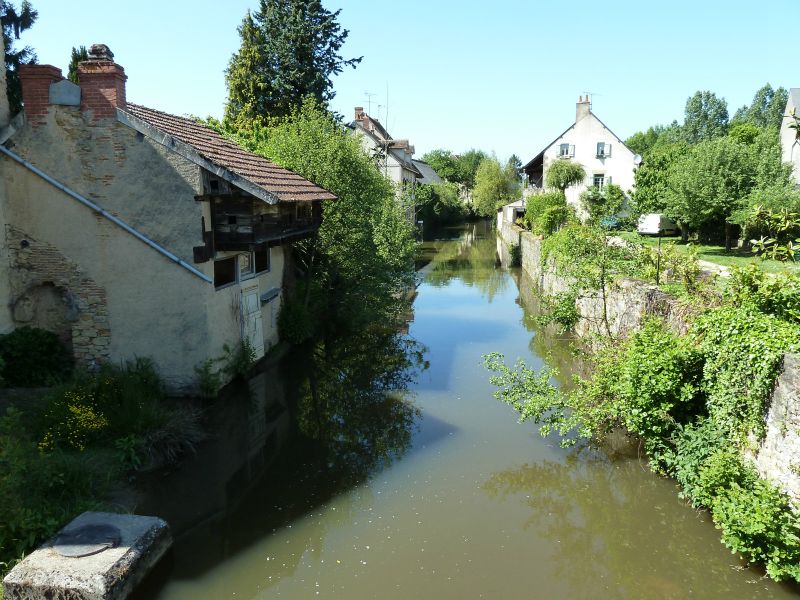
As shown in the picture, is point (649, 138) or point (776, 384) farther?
point (649, 138)

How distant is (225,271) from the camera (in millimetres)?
13852

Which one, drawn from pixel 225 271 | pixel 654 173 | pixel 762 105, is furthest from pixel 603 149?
pixel 762 105

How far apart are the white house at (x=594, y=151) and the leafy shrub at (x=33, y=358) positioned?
124ft

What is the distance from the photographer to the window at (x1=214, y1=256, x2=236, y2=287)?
1340 cm

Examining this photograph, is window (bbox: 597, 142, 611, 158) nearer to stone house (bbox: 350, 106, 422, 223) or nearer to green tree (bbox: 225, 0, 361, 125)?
stone house (bbox: 350, 106, 422, 223)

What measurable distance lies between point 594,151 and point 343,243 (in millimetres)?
31206

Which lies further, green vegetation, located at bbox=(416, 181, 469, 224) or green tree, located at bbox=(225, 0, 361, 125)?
green vegetation, located at bbox=(416, 181, 469, 224)

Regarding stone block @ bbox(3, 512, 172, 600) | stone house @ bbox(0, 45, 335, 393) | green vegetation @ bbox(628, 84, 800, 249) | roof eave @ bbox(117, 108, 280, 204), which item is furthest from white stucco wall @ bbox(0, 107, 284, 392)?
green vegetation @ bbox(628, 84, 800, 249)

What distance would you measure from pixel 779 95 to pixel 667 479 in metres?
106

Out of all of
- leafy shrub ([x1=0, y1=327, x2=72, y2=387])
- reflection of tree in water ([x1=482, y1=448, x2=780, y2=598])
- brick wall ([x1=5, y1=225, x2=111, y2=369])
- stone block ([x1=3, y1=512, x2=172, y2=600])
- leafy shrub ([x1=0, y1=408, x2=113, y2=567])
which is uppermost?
brick wall ([x1=5, y1=225, x2=111, y2=369])

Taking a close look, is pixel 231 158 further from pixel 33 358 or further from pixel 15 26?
pixel 15 26

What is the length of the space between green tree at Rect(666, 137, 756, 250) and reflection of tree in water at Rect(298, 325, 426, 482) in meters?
14.0

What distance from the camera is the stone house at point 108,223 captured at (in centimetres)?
1149

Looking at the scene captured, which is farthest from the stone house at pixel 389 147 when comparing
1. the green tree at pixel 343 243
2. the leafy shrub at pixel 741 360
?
the leafy shrub at pixel 741 360
